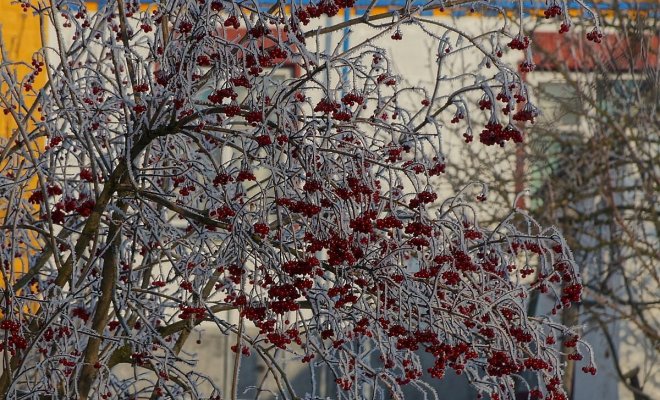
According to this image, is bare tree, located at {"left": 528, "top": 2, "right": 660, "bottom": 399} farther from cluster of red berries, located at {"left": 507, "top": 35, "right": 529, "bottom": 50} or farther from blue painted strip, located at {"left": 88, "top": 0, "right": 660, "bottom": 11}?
cluster of red berries, located at {"left": 507, "top": 35, "right": 529, "bottom": 50}

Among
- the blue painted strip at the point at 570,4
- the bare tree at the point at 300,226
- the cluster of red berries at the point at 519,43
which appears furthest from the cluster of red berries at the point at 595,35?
the blue painted strip at the point at 570,4

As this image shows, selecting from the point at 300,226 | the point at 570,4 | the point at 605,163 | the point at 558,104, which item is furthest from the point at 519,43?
the point at 558,104

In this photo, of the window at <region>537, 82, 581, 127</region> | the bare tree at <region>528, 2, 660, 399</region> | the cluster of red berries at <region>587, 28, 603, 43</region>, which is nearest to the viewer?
the cluster of red berries at <region>587, 28, 603, 43</region>

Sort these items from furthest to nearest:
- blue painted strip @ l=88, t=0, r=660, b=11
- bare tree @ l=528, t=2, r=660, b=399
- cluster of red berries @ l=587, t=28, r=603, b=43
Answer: bare tree @ l=528, t=2, r=660, b=399 < blue painted strip @ l=88, t=0, r=660, b=11 < cluster of red berries @ l=587, t=28, r=603, b=43

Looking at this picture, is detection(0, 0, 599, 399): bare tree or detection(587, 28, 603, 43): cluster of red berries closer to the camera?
detection(0, 0, 599, 399): bare tree

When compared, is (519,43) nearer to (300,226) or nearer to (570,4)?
(300,226)

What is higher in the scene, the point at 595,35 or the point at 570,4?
the point at 570,4

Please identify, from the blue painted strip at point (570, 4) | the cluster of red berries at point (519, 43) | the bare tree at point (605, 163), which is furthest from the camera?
the bare tree at point (605, 163)

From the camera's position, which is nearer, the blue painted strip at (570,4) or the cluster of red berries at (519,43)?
the cluster of red berries at (519,43)

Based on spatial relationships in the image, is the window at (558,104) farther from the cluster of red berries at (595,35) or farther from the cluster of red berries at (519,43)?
the cluster of red berries at (519,43)

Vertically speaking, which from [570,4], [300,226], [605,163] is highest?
[570,4]

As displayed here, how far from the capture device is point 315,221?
15.4ft

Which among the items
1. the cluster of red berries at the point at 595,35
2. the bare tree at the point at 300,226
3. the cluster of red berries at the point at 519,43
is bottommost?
the bare tree at the point at 300,226

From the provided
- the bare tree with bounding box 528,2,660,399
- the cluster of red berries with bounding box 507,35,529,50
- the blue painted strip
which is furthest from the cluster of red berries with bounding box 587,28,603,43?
the bare tree with bounding box 528,2,660,399
